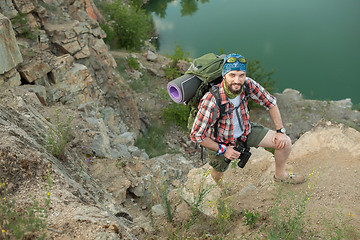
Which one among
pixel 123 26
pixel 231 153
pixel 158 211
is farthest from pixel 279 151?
pixel 123 26

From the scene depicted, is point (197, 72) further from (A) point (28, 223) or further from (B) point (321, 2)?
(B) point (321, 2)

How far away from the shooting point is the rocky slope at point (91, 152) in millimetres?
2977

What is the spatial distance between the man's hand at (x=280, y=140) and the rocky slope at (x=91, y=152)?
64 cm

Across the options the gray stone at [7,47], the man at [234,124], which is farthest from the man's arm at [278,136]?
the gray stone at [7,47]

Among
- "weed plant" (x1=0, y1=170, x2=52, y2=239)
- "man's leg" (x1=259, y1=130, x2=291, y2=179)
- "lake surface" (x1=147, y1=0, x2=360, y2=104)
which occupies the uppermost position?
"weed plant" (x1=0, y1=170, x2=52, y2=239)

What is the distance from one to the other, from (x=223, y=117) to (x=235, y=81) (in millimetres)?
454

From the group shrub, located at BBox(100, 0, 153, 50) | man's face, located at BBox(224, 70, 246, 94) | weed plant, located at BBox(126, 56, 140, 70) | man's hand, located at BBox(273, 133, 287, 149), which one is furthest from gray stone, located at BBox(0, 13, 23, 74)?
shrub, located at BBox(100, 0, 153, 50)

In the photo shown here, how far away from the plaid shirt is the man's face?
0.10m

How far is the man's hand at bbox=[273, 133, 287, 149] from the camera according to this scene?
392 cm

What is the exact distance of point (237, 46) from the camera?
22.6m

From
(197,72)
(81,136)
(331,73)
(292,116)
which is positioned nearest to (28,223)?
(197,72)

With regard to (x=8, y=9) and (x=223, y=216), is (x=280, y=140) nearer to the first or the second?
(x=223, y=216)

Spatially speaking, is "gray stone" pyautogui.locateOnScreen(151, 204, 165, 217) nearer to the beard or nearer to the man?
the man

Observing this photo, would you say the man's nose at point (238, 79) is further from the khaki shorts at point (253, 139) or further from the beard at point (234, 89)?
the khaki shorts at point (253, 139)
